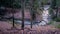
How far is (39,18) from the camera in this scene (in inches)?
701

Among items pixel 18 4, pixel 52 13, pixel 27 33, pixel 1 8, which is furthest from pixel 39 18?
pixel 27 33

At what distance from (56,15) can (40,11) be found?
266 cm

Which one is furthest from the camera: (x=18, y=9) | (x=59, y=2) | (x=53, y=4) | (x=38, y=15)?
(x=18, y=9)

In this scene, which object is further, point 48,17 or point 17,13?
point 17,13

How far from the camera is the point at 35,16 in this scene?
55.5 ft

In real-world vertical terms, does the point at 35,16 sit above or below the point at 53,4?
below

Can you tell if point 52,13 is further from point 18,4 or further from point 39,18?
point 18,4

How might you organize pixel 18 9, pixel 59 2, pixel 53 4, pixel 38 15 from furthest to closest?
pixel 18 9, pixel 53 4, pixel 38 15, pixel 59 2

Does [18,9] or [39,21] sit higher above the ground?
[18,9]

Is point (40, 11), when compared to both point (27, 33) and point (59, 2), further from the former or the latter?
point (27, 33)

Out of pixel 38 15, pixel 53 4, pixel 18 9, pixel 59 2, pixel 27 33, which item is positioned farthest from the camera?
pixel 18 9

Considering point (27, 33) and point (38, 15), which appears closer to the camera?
point (27, 33)

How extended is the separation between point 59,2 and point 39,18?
3.23 meters

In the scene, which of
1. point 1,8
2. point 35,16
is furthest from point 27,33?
point 1,8
